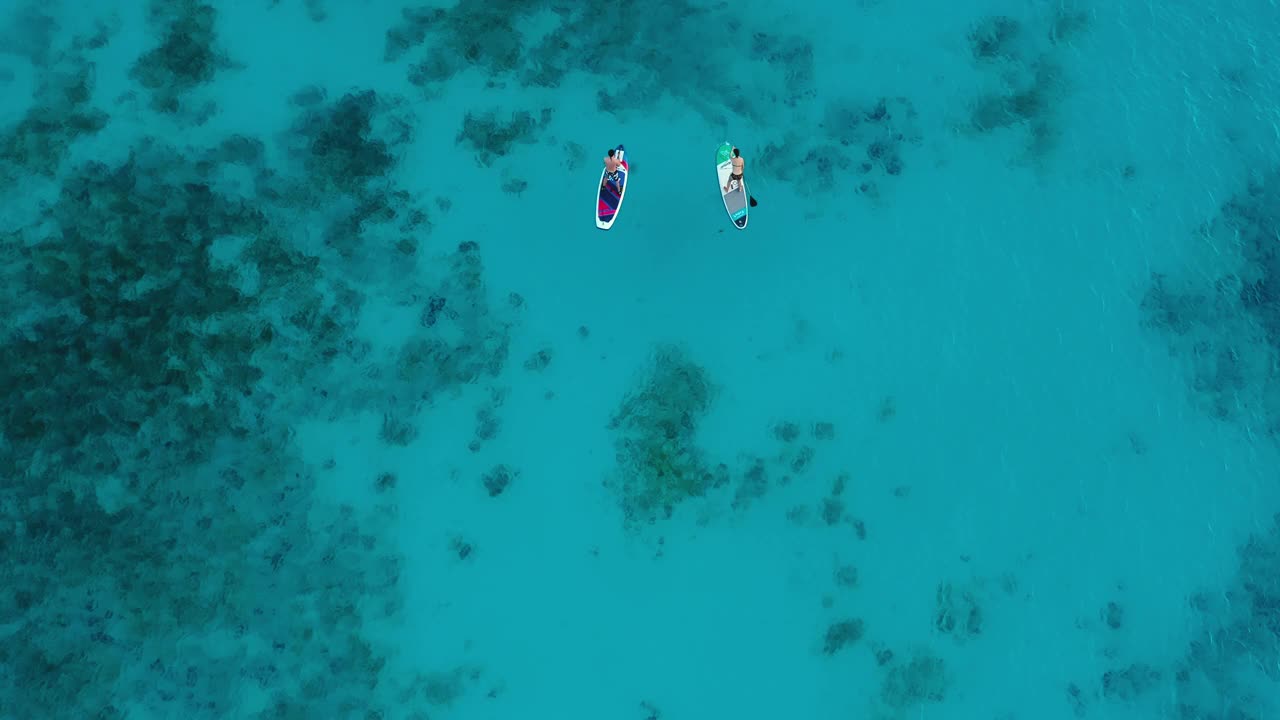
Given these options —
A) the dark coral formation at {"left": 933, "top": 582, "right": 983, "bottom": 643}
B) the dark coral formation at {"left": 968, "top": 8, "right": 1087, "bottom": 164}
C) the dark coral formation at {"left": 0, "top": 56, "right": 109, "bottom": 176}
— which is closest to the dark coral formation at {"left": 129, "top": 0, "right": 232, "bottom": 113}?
the dark coral formation at {"left": 0, "top": 56, "right": 109, "bottom": 176}

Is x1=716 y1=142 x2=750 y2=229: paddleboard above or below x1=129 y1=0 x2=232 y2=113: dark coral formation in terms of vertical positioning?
below

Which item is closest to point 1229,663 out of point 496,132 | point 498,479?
point 498,479

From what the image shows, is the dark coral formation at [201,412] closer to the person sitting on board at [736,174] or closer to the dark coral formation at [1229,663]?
the person sitting on board at [736,174]

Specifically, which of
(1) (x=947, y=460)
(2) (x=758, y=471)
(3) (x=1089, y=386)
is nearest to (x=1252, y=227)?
(3) (x=1089, y=386)

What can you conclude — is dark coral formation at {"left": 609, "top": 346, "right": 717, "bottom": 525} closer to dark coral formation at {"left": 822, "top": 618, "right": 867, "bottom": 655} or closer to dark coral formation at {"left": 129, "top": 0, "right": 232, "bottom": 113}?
dark coral formation at {"left": 822, "top": 618, "right": 867, "bottom": 655}

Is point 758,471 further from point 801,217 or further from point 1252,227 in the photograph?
point 1252,227

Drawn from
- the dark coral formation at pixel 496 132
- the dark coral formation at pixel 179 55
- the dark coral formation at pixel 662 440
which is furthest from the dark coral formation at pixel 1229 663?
the dark coral formation at pixel 179 55
